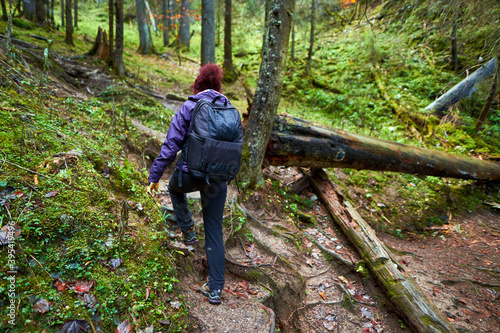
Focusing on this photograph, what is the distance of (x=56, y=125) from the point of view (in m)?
4.14

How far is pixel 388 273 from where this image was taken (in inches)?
171

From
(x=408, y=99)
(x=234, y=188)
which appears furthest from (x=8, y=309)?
(x=408, y=99)

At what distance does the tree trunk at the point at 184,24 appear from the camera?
18.5 metres

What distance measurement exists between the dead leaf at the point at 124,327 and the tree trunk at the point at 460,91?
11.0m

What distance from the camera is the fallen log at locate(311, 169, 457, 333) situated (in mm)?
3721

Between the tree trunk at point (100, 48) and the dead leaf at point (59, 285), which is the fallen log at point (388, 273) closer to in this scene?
the dead leaf at point (59, 285)

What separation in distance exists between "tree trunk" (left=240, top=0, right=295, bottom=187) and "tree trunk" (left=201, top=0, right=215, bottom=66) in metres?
7.63

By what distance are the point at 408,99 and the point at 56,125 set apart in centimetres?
1245

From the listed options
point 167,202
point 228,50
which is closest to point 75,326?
point 167,202

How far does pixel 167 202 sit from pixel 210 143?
216 centimetres

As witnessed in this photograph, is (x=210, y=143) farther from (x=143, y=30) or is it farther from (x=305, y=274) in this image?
(x=143, y=30)

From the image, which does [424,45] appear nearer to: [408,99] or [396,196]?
[408,99]

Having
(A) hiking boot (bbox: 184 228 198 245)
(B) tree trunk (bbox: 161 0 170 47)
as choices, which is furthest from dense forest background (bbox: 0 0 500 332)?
(B) tree trunk (bbox: 161 0 170 47)

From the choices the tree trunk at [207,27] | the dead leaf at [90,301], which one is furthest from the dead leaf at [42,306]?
the tree trunk at [207,27]
